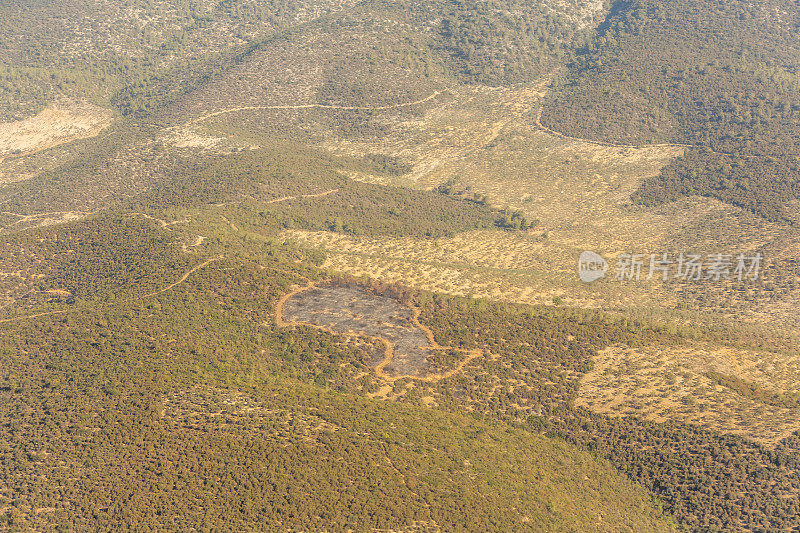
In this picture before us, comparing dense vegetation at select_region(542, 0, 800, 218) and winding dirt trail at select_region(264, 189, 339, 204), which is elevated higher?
dense vegetation at select_region(542, 0, 800, 218)

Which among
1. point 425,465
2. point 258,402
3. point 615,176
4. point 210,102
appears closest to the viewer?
point 425,465

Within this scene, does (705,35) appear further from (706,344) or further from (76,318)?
(76,318)

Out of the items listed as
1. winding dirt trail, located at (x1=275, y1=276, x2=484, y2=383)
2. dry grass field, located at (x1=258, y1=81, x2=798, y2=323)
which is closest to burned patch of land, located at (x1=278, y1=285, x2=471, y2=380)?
winding dirt trail, located at (x1=275, y1=276, x2=484, y2=383)

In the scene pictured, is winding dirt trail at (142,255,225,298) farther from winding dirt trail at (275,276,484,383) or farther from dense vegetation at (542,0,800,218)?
dense vegetation at (542,0,800,218)

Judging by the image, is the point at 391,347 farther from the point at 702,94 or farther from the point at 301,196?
the point at 702,94

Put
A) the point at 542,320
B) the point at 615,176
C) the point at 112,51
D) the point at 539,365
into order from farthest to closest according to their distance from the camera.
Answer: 1. the point at 112,51
2. the point at 615,176
3. the point at 542,320
4. the point at 539,365

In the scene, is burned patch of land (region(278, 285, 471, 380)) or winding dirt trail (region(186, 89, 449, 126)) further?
winding dirt trail (region(186, 89, 449, 126))

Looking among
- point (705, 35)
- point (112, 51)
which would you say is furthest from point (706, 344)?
point (112, 51)

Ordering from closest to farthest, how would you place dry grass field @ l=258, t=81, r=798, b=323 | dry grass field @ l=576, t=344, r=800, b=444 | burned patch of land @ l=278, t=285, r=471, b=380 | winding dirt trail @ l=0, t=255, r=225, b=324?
dry grass field @ l=576, t=344, r=800, b=444 < burned patch of land @ l=278, t=285, r=471, b=380 < winding dirt trail @ l=0, t=255, r=225, b=324 < dry grass field @ l=258, t=81, r=798, b=323
